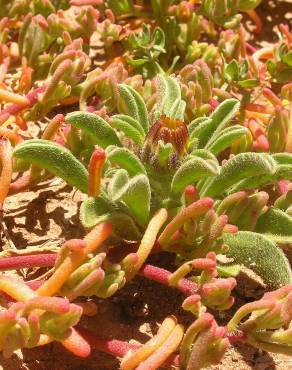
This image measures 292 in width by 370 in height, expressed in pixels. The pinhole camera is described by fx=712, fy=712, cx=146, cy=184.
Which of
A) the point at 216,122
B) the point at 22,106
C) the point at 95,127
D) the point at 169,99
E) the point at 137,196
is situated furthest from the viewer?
the point at 22,106

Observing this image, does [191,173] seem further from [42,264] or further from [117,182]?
[42,264]

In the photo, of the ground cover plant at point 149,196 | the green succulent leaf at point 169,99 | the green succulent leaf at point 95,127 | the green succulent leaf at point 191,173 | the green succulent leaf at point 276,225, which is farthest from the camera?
the green succulent leaf at point 169,99

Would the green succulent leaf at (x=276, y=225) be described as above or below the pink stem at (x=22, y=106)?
below

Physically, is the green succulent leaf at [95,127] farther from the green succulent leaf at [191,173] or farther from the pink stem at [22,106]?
the pink stem at [22,106]

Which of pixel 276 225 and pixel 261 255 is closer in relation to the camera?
pixel 261 255

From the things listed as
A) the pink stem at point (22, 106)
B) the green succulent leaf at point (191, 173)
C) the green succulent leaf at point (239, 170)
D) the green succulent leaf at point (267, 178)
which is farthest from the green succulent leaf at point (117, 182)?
the pink stem at point (22, 106)

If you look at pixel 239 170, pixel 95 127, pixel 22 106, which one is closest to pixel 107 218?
pixel 95 127

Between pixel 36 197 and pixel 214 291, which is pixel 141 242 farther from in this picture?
pixel 36 197

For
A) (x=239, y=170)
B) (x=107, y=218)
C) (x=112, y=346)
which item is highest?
(x=239, y=170)
